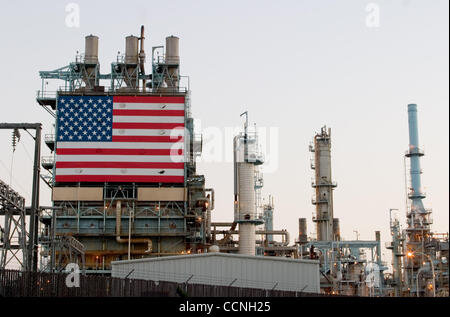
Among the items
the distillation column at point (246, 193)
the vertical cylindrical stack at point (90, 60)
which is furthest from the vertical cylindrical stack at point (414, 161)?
the vertical cylindrical stack at point (90, 60)

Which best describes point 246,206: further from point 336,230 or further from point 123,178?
point 336,230

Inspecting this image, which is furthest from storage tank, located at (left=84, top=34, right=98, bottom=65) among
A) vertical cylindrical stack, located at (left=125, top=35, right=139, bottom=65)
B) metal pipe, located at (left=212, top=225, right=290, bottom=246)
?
metal pipe, located at (left=212, top=225, right=290, bottom=246)

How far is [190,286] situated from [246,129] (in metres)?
44.3

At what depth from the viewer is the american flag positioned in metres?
75.1

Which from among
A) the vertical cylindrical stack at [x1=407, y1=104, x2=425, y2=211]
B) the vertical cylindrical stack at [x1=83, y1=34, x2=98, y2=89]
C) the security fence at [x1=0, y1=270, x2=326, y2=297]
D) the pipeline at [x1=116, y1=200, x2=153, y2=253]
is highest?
the vertical cylindrical stack at [x1=83, y1=34, x2=98, y2=89]

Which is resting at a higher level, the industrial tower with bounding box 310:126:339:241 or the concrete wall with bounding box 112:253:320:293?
the industrial tower with bounding box 310:126:339:241

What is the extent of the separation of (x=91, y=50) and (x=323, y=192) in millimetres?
33528

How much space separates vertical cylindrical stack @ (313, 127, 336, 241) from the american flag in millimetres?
22540

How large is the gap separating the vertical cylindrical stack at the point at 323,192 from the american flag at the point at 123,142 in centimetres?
2254

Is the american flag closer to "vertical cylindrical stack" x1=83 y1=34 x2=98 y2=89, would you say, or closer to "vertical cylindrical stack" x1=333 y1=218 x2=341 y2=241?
"vertical cylindrical stack" x1=83 y1=34 x2=98 y2=89

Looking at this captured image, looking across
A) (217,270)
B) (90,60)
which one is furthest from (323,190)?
(217,270)

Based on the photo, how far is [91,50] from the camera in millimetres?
81000

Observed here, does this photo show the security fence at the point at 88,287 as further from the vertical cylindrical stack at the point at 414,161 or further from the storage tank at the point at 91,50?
the vertical cylindrical stack at the point at 414,161

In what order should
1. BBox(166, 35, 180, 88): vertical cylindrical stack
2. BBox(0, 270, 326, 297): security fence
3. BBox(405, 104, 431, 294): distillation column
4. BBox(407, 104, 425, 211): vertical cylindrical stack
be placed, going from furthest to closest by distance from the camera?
1. BBox(407, 104, 425, 211): vertical cylindrical stack
2. BBox(405, 104, 431, 294): distillation column
3. BBox(166, 35, 180, 88): vertical cylindrical stack
4. BBox(0, 270, 326, 297): security fence
